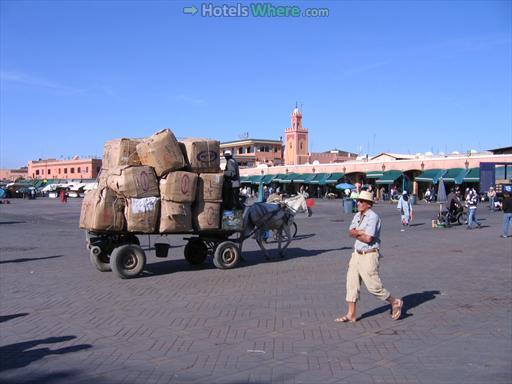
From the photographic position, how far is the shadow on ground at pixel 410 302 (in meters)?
7.75

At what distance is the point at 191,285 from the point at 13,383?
17.0 feet

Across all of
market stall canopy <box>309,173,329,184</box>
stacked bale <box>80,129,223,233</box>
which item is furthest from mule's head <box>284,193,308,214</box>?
market stall canopy <box>309,173,329,184</box>

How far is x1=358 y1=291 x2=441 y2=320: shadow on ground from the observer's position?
25.4 feet

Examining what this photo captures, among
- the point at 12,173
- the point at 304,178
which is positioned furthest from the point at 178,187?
the point at 12,173

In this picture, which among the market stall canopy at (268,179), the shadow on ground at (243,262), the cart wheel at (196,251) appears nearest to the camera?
the shadow on ground at (243,262)

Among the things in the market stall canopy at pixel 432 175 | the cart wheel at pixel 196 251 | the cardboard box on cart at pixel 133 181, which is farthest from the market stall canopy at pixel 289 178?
the cardboard box on cart at pixel 133 181

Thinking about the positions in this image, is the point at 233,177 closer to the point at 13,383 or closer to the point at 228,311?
the point at 228,311

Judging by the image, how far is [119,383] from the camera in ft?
16.8

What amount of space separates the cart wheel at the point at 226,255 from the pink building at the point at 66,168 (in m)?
100

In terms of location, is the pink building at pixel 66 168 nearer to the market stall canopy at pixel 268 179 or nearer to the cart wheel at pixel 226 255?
the market stall canopy at pixel 268 179

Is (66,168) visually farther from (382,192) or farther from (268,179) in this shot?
(382,192)

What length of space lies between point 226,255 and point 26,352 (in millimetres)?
6262

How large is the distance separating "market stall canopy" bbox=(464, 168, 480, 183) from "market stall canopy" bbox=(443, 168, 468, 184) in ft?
1.33

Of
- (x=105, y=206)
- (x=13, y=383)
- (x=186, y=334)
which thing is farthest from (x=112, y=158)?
(x=13, y=383)
